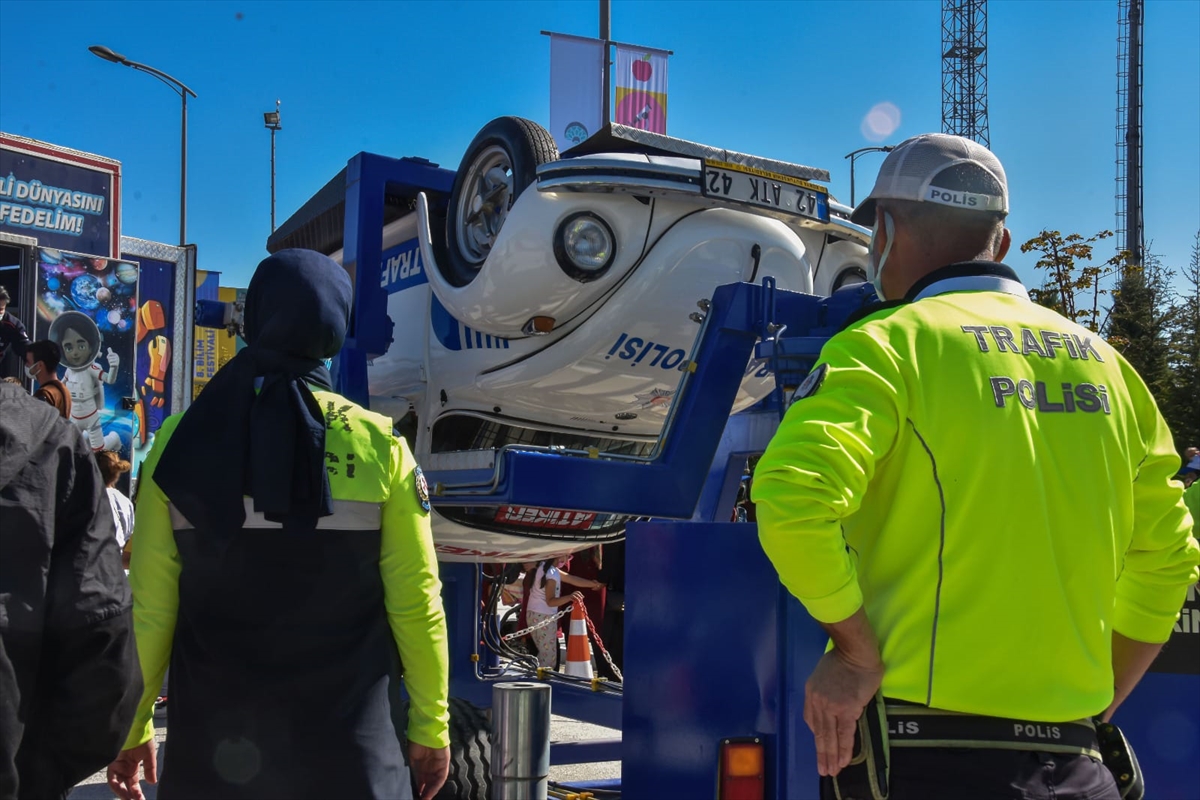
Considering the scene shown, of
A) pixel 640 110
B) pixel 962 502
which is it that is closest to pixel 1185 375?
pixel 640 110

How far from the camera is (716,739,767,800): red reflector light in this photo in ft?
9.98

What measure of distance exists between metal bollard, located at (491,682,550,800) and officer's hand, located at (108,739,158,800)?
1.47 meters

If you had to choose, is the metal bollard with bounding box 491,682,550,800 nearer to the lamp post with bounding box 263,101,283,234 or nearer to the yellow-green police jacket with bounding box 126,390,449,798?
the yellow-green police jacket with bounding box 126,390,449,798

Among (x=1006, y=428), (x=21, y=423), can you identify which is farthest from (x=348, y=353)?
(x=1006, y=428)

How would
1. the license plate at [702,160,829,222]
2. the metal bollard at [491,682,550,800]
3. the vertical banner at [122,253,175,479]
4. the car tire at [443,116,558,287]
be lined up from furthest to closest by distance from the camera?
1. the vertical banner at [122,253,175,479]
2. the car tire at [443,116,558,287]
3. the license plate at [702,160,829,222]
4. the metal bollard at [491,682,550,800]

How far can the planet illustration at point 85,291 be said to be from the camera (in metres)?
11.1

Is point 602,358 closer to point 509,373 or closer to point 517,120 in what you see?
point 509,373

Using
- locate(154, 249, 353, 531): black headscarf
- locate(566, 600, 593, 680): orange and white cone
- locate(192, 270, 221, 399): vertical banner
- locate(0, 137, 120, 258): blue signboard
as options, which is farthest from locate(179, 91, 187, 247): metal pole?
locate(154, 249, 353, 531): black headscarf

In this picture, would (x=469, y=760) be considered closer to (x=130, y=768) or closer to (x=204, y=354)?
(x=130, y=768)

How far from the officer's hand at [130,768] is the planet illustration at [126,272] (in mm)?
9700

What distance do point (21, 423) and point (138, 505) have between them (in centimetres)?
79

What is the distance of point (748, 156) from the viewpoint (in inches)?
182

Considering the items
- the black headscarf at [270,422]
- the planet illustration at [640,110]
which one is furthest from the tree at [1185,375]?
the black headscarf at [270,422]

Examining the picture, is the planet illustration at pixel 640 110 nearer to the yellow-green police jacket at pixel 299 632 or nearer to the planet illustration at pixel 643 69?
the planet illustration at pixel 643 69
